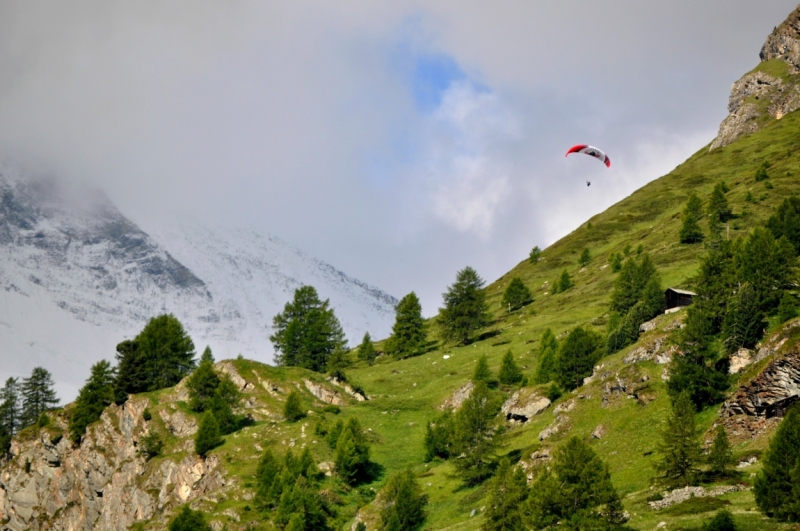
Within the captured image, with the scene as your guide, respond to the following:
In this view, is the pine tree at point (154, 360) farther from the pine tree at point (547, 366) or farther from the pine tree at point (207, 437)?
the pine tree at point (547, 366)

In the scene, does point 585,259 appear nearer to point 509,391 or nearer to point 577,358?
point 509,391

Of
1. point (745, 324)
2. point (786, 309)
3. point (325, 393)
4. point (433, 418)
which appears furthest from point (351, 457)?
point (786, 309)

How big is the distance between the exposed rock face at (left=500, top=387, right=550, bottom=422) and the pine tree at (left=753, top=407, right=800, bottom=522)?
146 ft

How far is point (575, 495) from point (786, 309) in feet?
93.3

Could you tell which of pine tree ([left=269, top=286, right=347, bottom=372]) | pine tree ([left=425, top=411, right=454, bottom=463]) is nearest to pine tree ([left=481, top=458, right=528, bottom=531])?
pine tree ([left=425, top=411, right=454, bottom=463])

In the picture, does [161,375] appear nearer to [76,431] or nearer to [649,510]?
[76,431]

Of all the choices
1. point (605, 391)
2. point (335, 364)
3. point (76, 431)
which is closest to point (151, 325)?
point (76, 431)

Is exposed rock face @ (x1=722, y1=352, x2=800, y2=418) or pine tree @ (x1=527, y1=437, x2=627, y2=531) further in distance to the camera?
exposed rock face @ (x1=722, y1=352, x2=800, y2=418)

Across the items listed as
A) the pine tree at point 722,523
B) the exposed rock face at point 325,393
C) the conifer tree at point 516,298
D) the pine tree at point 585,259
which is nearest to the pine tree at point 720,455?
the pine tree at point 722,523

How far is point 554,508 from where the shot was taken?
48812 mm

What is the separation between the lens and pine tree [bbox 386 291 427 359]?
13200 cm

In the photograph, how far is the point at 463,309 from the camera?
12812 cm

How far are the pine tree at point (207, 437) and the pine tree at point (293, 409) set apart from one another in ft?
28.9

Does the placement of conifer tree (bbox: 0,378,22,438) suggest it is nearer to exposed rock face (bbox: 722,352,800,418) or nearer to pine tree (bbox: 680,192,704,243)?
pine tree (bbox: 680,192,704,243)
